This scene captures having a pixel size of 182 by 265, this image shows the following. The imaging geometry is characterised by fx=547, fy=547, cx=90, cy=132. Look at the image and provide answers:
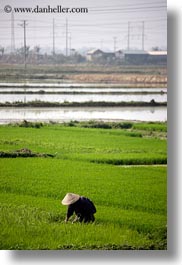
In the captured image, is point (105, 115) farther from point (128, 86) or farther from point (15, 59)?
point (15, 59)

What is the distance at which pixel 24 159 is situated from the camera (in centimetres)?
449

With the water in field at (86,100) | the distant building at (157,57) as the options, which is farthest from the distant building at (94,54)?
the distant building at (157,57)

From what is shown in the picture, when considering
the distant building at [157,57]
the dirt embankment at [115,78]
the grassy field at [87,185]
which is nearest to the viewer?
the grassy field at [87,185]

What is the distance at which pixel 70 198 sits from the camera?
4395mm

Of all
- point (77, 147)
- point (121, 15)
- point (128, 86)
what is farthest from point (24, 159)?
point (121, 15)

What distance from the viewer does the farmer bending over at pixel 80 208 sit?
436 centimetres

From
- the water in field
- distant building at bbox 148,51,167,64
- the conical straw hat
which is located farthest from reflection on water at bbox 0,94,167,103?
the conical straw hat

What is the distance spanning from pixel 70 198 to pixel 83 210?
14 cm

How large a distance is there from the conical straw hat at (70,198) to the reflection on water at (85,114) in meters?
0.63

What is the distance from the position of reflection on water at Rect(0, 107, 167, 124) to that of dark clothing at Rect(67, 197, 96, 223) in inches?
27.4

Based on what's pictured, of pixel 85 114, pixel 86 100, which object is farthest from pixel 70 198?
pixel 86 100

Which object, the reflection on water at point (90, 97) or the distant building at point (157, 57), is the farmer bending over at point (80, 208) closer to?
the reflection on water at point (90, 97)

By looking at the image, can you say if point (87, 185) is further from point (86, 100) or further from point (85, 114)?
point (86, 100)

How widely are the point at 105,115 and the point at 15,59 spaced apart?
0.87 m
